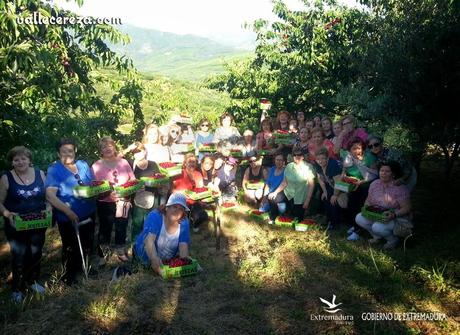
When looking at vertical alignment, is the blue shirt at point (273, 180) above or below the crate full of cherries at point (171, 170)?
below

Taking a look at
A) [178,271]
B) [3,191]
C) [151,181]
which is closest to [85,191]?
[3,191]

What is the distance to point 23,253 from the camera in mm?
5043

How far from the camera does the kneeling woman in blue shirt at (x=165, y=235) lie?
502cm

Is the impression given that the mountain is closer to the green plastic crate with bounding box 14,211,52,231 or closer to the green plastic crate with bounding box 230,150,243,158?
the green plastic crate with bounding box 230,150,243,158

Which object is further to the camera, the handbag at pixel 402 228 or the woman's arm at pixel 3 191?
the handbag at pixel 402 228

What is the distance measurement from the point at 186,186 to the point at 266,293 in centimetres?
264

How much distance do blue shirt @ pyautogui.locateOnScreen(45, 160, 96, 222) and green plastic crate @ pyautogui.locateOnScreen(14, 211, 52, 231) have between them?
36 cm

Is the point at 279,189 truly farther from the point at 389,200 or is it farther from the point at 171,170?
the point at 171,170

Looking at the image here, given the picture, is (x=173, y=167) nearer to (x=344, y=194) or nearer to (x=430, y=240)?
(x=344, y=194)

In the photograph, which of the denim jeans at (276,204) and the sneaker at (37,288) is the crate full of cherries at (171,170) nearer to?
the denim jeans at (276,204)

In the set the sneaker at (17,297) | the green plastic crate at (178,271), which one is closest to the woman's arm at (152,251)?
the green plastic crate at (178,271)

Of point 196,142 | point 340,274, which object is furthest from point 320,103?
point 340,274

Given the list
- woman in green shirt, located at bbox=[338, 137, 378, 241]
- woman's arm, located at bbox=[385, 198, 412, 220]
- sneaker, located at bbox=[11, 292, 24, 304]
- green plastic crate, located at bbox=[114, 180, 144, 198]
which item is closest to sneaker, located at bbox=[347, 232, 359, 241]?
woman in green shirt, located at bbox=[338, 137, 378, 241]

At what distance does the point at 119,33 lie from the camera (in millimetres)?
7293
